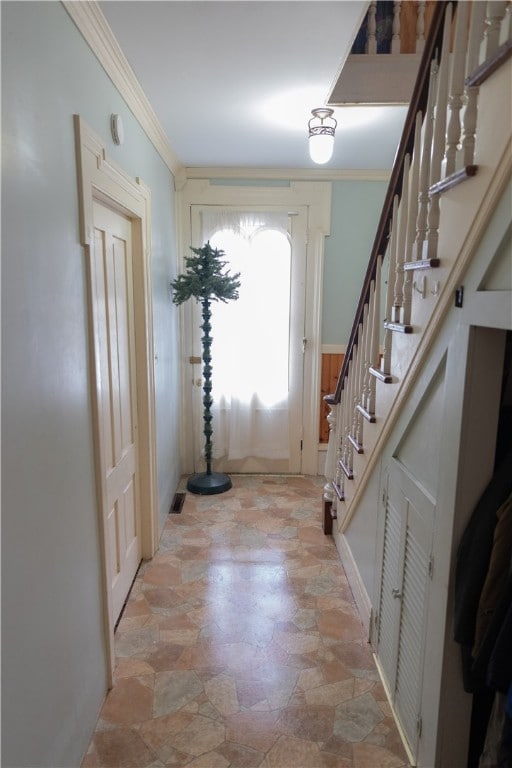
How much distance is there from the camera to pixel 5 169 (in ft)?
3.78

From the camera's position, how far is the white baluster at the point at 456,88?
1.26 meters

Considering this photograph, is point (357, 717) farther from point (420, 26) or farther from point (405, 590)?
point (420, 26)

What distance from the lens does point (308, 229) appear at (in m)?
4.02

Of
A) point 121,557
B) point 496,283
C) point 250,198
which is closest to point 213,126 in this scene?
point 250,198

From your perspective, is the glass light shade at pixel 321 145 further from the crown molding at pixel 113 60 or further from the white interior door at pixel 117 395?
the white interior door at pixel 117 395

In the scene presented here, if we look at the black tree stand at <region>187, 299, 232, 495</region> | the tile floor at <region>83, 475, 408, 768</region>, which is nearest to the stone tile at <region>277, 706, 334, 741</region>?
the tile floor at <region>83, 475, 408, 768</region>

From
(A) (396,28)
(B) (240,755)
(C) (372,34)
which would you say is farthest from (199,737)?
(A) (396,28)

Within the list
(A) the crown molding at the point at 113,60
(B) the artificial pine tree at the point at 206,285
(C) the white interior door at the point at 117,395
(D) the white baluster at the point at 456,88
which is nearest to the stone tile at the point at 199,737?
(C) the white interior door at the point at 117,395

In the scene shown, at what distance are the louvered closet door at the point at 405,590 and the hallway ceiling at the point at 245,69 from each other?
1.73 meters

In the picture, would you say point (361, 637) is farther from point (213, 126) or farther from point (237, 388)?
point (213, 126)

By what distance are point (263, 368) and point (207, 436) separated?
77cm

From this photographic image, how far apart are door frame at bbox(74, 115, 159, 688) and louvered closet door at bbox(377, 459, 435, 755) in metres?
1.16

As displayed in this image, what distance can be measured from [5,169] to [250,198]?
3.06 m

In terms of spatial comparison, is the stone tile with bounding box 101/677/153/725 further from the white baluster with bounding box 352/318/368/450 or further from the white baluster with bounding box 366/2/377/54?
the white baluster with bounding box 366/2/377/54
